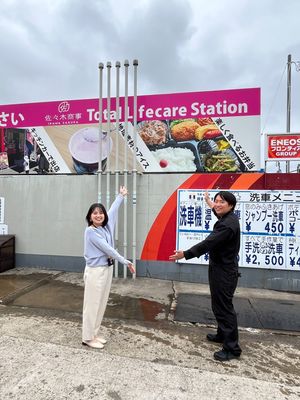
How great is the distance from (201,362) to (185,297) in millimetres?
2131

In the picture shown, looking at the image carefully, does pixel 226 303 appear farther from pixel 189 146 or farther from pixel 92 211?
pixel 189 146

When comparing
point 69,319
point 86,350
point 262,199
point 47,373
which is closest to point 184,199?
point 262,199

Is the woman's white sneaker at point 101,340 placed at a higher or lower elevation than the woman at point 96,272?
lower

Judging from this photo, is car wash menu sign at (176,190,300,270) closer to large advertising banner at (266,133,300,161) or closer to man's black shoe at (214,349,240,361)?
large advertising banner at (266,133,300,161)

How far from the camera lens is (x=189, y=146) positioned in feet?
20.2

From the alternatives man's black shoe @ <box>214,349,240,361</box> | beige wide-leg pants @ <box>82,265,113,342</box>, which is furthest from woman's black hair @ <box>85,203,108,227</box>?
man's black shoe @ <box>214,349,240,361</box>

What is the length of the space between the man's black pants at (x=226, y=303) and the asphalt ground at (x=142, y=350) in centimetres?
19

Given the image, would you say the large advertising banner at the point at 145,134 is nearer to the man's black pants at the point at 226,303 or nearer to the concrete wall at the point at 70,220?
the concrete wall at the point at 70,220

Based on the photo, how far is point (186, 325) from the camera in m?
4.05

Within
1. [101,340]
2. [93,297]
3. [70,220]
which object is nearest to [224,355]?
[101,340]

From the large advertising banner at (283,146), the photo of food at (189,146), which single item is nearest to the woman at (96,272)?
the photo of food at (189,146)

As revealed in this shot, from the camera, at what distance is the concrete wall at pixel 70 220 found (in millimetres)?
6203

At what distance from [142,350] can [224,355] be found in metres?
0.85

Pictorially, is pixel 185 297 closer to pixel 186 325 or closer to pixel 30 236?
pixel 186 325
